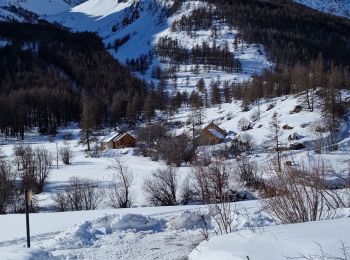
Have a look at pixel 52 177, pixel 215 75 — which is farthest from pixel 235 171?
pixel 215 75

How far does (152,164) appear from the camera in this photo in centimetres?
5541

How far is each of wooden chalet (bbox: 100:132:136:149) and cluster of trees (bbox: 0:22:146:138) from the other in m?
19.5

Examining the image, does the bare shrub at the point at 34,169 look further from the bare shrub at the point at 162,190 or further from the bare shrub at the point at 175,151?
the bare shrub at the point at 175,151

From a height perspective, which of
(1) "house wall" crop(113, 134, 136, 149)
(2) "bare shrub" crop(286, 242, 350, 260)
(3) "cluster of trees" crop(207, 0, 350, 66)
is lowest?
(1) "house wall" crop(113, 134, 136, 149)

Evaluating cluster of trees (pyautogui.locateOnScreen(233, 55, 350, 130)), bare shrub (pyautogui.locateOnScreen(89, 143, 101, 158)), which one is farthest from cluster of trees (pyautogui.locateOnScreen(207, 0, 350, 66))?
bare shrub (pyautogui.locateOnScreen(89, 143, 101, 158))

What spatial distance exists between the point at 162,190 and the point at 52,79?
9487cm

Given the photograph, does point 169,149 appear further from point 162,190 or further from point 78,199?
point 78,199

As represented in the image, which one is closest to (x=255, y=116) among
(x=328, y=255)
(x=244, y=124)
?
(x=244, y=124)

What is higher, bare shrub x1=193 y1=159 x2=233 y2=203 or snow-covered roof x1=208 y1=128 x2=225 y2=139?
bare shrub x1=193 y1=159 x2=233 y2=203

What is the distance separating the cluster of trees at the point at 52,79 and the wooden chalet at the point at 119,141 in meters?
19.5

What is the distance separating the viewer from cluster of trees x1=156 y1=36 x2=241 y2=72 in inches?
5817

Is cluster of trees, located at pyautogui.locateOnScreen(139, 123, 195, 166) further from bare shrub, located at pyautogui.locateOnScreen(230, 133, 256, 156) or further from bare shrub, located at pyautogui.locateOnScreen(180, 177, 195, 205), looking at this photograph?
bare shrub, located at pyautogui.locateOnScreen(180, 177, 195, 205)

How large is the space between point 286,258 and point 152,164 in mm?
50780

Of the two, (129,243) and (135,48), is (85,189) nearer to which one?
(129,243)
